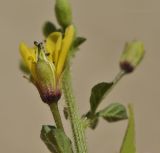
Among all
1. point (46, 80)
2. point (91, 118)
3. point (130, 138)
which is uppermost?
point (46, 80)

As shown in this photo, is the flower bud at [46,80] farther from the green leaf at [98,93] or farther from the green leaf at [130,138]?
the green leaf at [130,138]

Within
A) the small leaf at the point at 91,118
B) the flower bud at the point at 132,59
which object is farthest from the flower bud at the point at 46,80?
the flower bud at the point at 132,59

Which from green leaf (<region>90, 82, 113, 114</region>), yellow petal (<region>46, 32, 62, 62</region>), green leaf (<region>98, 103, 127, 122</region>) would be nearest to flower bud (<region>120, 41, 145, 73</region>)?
green leaf (<region>98, 103, 127, 122</region>)

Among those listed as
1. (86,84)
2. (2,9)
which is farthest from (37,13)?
(86,84)

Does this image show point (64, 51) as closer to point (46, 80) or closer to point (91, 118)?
point (46, 80)

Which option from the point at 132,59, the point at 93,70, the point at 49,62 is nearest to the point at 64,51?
the point at 49,62

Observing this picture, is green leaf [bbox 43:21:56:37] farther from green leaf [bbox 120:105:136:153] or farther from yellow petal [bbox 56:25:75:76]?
green leaf [bbox 120:105:136:153]

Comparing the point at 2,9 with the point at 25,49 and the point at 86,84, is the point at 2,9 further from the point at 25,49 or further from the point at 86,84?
the point at 25,49
